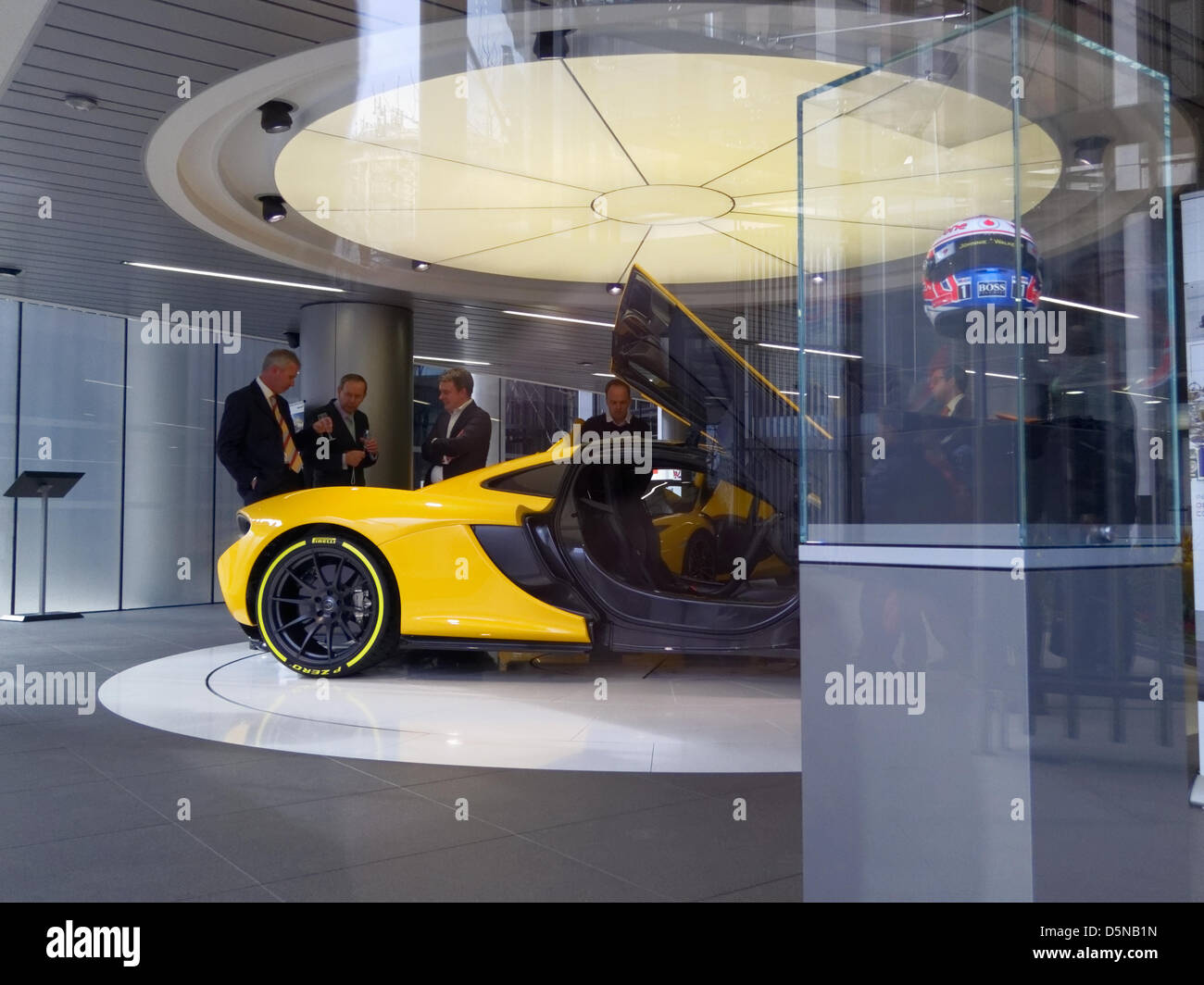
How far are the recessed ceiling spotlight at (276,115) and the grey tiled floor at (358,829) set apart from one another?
123 inches

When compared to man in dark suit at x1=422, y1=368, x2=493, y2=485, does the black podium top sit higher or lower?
lower

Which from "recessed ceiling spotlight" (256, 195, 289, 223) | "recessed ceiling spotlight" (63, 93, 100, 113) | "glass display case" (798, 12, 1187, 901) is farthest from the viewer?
"recessed ceiling spotlight" (256, 195, 289, 223)

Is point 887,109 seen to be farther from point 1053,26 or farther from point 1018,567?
point 1018,567

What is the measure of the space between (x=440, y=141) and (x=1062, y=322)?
455 cm

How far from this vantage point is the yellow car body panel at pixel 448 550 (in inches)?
202

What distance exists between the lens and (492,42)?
14.4ft

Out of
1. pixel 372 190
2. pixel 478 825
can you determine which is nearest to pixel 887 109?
pixel 478 825

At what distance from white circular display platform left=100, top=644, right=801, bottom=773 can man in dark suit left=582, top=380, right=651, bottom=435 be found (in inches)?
54.5

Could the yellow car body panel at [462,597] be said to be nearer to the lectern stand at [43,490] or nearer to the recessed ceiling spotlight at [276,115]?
the recessed ceiling spotlight at [276,115]

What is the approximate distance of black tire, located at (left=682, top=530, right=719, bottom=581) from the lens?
5.74 metres

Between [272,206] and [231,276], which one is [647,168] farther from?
[231,276]

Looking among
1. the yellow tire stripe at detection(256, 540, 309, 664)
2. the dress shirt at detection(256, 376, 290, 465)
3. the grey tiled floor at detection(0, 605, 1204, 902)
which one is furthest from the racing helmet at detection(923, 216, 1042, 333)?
the dress shirt at detection(256, 376, 290, 465)

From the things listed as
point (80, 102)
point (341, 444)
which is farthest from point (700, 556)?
point (80, 102)

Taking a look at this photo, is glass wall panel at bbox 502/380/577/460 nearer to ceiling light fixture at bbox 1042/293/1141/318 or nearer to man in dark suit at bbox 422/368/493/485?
man in dark suit at bbox 422/368/493/485
